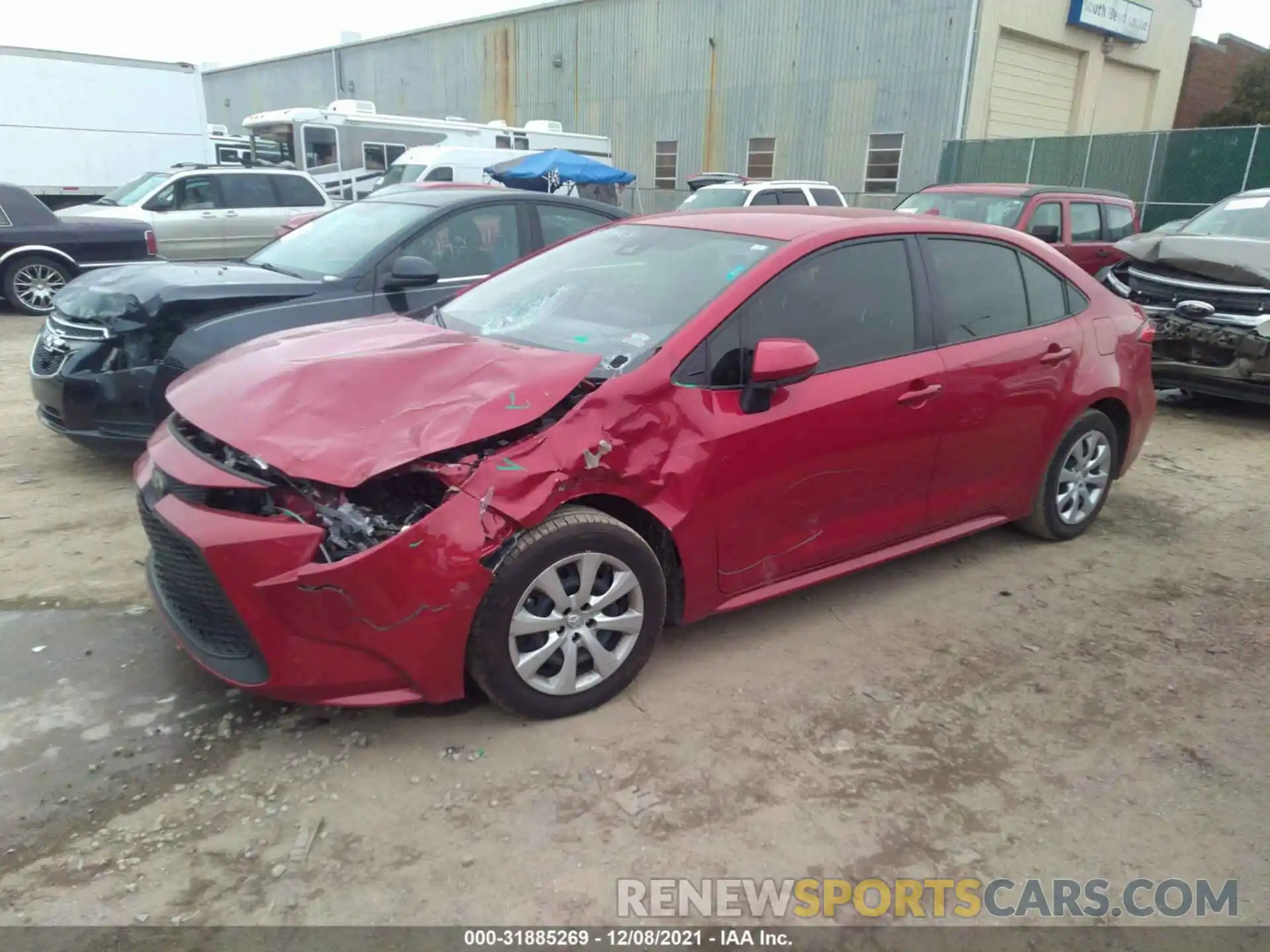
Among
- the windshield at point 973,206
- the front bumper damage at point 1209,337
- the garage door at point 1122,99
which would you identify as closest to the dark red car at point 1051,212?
the windshield at point 973,206

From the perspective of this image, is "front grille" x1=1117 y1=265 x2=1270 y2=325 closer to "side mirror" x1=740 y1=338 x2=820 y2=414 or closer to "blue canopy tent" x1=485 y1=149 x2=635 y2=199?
"side mirror" x1=740 y1=338 x2=820 y2=414

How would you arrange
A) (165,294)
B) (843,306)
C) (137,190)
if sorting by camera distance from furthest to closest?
1. (137,190)
2. (165,294)
3. (843,306)

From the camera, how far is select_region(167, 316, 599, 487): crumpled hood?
2738 mm

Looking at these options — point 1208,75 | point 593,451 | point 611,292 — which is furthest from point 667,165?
point 593,451

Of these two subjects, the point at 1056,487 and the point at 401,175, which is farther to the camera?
the point at 401,175

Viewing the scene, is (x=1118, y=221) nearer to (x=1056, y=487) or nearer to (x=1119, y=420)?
(x=1119, y=420)

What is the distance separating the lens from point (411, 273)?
5.02 m

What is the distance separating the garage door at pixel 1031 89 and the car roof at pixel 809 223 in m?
19.7

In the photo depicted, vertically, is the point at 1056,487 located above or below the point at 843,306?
below

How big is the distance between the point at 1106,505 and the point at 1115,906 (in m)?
3.54

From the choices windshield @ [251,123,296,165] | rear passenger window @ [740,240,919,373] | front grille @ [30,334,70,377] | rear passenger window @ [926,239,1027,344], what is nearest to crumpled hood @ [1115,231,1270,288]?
rear passenger window @ [926,239,1027,344]

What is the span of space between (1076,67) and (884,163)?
627 centimetres

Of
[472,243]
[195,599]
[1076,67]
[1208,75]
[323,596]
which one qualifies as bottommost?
[195,599]

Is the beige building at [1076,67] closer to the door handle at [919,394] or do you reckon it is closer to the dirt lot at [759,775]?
the door handle at [919,394]
